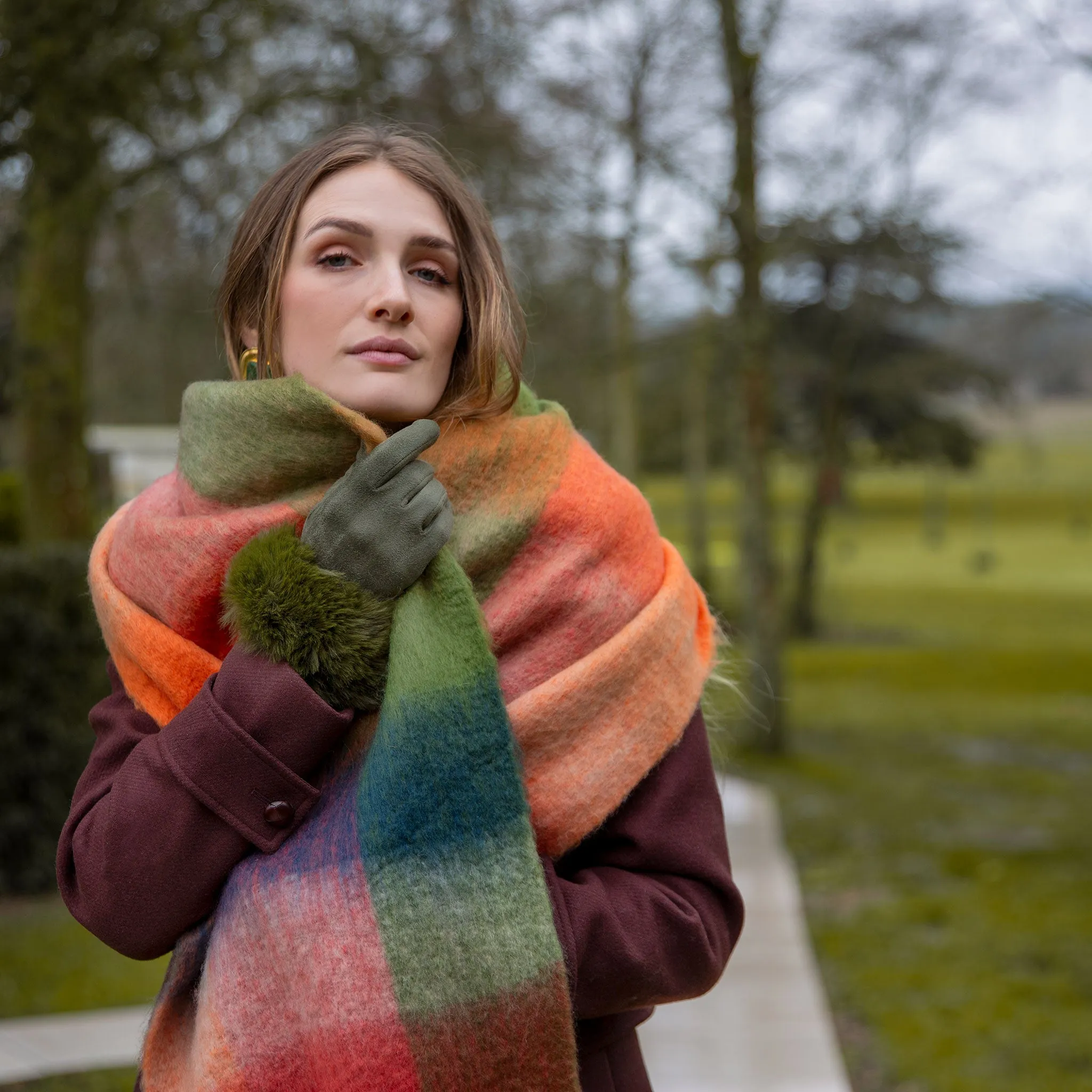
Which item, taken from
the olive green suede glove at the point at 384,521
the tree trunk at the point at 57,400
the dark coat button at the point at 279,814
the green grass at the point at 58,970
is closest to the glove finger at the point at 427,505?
the olive green suede glove at the point at 384,521

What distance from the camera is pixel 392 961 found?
4.38ft

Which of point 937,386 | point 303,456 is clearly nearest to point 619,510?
point 303,456

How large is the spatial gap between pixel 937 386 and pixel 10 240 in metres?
15.0

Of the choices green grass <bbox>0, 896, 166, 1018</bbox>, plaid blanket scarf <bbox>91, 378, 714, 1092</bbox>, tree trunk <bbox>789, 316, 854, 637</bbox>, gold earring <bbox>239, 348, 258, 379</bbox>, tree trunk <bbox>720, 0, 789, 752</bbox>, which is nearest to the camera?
plaid blanket scarf <bbox>91, 378, 714, 1092</bbox>

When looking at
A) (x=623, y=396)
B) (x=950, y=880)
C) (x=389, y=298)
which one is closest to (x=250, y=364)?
(x=389, y=298)

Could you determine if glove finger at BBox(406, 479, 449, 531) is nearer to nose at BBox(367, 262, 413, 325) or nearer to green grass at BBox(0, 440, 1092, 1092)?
nose at BBox(367, 262, 413, 325)

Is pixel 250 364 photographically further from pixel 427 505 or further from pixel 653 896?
pixel 653 896

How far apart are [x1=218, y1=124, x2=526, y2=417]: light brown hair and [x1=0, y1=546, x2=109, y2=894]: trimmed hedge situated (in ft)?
15.3

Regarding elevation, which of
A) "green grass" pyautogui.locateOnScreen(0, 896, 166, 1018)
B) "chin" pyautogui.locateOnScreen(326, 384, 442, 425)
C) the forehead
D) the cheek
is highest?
the forehead

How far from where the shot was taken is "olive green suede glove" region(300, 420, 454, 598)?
141 cm

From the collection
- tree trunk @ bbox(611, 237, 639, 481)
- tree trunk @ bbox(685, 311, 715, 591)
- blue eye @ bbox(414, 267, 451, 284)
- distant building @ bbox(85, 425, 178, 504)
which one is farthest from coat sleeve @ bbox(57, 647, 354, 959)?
tree trunk @ bbox(685, 311, 715, 591)

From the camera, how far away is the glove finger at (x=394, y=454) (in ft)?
4.62

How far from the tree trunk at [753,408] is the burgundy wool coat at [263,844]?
8091 mm

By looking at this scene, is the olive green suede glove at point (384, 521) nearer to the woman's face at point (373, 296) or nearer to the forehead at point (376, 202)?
the woman's face at point (373, 296)
